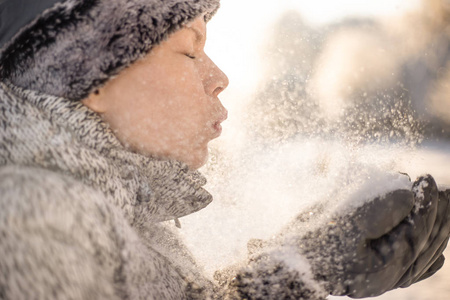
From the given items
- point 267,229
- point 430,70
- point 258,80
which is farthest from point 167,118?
point 430,70

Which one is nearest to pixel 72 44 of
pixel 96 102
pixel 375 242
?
pixel 96 102

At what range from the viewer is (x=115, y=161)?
79cm

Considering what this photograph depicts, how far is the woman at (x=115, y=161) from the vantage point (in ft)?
1.71

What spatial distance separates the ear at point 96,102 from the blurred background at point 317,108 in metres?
0.56

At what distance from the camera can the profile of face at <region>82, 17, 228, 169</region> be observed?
861mm

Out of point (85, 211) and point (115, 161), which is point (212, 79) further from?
point (85, 211)

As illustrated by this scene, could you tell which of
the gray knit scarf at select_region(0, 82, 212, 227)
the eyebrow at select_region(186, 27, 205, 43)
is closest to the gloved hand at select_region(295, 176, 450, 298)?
the gray knit scarf at select_region(0, 82, 212, 227)

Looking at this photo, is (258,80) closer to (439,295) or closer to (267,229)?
(267,229)

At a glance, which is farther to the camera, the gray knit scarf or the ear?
the ear

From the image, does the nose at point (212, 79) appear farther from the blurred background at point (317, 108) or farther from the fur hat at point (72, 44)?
the blurred background at point (317, 108)

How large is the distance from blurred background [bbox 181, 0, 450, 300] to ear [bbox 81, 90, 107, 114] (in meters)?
0.56

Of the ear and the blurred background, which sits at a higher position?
the blurred background

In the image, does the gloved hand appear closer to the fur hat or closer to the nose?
the nose

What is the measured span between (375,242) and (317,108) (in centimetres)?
220
